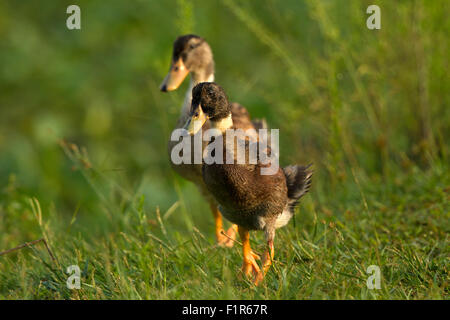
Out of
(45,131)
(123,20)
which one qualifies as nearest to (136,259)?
(45,131)

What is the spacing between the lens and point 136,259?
4105mm

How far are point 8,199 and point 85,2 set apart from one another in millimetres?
5197

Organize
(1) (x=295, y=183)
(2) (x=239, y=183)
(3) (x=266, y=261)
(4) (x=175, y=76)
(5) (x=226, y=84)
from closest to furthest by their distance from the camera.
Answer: (2) (x=239, y=183)
(3) (x=266, y=261)
(1) (x=295, y=183)
(4) (x=175, y=76)
(5) (x=226, y=84)

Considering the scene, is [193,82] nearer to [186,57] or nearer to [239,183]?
[186,57]

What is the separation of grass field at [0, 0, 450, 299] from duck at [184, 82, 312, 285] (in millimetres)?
163

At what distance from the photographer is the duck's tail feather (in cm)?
414

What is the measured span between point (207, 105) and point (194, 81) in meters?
1.56

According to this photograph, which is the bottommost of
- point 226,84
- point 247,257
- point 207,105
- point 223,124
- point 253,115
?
point 247,257

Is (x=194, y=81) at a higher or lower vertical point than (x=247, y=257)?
higher

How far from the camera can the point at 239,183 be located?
12.1 feet

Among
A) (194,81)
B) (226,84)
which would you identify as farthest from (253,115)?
(194,81)

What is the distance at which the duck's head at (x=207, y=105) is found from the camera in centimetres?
375

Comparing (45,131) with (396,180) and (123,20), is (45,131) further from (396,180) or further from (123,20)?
(396,180)

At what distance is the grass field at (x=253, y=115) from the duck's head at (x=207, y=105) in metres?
0.76
